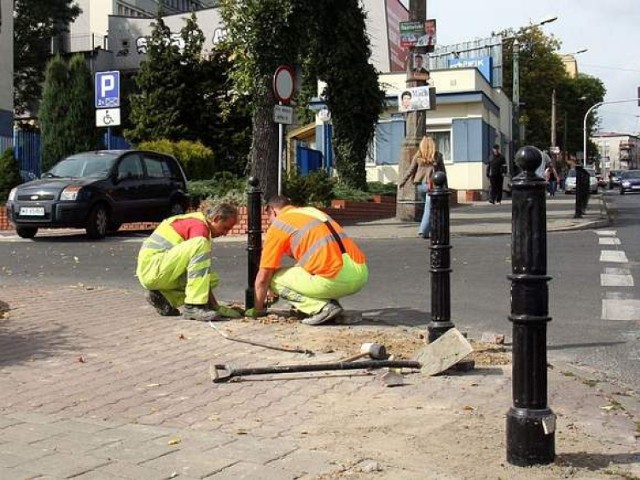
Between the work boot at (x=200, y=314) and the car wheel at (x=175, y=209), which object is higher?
the car wheel at (x=175, y=209)

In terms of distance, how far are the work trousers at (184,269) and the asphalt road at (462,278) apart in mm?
1548

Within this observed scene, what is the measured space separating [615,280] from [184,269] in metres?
5.38

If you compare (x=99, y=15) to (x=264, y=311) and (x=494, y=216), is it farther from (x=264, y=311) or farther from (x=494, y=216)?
(x=264, y=311)

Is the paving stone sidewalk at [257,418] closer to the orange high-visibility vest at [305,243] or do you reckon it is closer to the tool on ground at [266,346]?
the tool on ground at [266,346]

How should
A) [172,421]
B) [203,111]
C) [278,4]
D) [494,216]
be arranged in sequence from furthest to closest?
[203,111] → [494,216] → [278,4] → [172,421]

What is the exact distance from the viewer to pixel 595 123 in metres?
92.5

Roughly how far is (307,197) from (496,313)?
9868 mm

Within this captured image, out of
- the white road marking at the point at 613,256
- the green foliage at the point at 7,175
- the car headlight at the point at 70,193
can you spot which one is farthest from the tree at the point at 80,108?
the white road marking at the point at 613,256

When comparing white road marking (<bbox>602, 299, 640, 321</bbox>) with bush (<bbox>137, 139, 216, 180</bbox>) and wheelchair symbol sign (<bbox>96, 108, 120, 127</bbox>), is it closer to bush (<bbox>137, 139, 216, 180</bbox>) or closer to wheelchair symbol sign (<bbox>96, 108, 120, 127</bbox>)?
wheelchair symbol sign (<bbox>96, 108, 120, 127</bbox>)

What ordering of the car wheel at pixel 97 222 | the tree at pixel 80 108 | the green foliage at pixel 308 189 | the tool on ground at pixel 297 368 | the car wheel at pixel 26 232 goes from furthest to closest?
the tree at pixel 80 108
the green foliage at pixel 308 189
the car wheel at pixel 26 232
the car wheel at pixel 97 222
the tool on ground at pixel 297 368

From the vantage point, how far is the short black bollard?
5840 mm

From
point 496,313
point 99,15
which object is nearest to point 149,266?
point 496,313

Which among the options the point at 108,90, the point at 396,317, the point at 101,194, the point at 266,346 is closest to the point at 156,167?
the point at 101,194

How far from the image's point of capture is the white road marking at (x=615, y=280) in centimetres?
938
